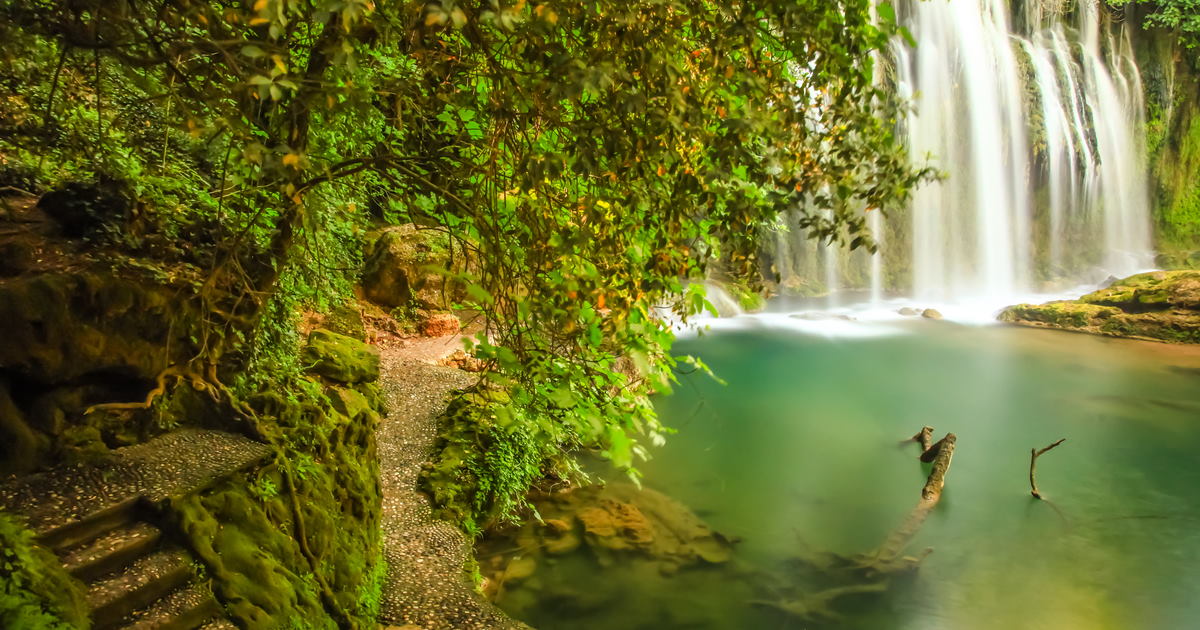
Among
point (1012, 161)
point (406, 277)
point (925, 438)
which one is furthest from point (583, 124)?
point (1012, 161)

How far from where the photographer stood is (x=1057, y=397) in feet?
40.3

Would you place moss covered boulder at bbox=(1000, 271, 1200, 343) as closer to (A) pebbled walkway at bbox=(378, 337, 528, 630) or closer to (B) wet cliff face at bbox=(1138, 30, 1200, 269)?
(B) wet cliff face at bbox=(1138, 30, 1200, 269)

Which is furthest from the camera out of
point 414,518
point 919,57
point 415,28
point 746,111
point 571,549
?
point 919,57

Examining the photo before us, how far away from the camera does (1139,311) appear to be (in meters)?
16.6

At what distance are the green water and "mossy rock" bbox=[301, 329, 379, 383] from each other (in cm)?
250

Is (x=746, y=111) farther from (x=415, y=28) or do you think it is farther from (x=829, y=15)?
(x=415, y=28)

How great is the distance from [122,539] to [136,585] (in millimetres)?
263

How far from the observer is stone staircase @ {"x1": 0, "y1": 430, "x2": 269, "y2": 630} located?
280 centimetres

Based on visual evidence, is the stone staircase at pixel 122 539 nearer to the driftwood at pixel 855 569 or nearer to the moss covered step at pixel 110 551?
the moss covered step at pixel 110 551

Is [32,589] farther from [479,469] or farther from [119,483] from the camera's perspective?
[479,469]

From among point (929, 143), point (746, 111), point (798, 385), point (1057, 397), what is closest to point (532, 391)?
point (746, 111)

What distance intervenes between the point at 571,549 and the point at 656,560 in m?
0.83

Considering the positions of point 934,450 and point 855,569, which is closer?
point 855,569

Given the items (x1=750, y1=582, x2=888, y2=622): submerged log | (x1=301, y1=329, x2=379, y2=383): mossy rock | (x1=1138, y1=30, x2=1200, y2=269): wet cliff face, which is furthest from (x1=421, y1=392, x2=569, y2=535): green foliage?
(x1=1138, y1=30, x2=1200, y2=269): wet cliff face
